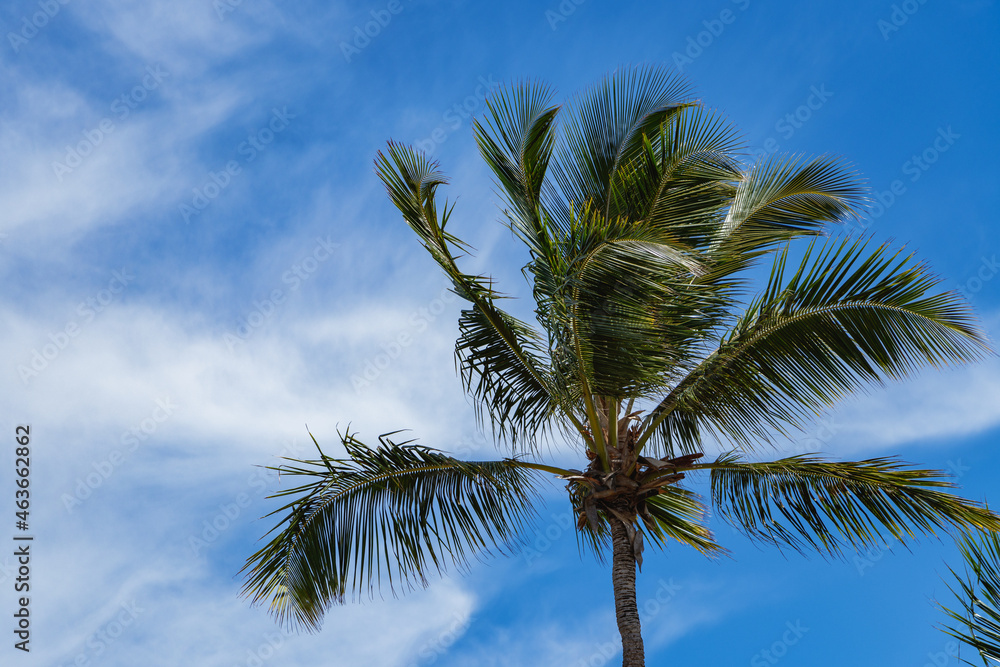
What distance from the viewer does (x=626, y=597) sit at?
337 inches

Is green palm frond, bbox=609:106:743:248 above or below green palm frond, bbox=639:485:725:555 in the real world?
above

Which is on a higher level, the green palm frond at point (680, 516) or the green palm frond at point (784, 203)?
the green palm frond at point (784, 203)

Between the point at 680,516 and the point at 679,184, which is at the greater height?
the point at 679,184

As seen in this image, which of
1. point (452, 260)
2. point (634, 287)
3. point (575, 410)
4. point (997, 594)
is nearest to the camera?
point (997, 594)

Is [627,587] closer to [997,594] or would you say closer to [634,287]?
[634,287]

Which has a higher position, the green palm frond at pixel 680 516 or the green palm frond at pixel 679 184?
the green palm frond at pixel 679 184

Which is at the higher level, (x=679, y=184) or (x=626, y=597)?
(x=679, y=184)

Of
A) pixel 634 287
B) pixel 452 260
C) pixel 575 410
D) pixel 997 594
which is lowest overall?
pixel 997 594

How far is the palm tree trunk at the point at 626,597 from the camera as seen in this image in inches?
328

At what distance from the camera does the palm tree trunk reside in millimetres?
8336

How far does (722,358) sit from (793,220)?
1912 mm

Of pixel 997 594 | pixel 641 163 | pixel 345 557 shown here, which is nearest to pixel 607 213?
pixel 641 163

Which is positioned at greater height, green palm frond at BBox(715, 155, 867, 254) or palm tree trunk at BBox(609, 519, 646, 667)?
green palm frond at BBox(715, 155, 867, 254)

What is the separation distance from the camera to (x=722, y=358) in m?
8.52
